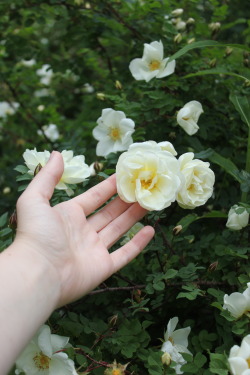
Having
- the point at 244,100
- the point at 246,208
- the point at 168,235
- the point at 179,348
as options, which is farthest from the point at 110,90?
the point at 179,348

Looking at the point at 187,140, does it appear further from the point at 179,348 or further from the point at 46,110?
the point at 46,110

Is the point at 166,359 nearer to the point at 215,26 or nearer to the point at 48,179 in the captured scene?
the point at 48,179

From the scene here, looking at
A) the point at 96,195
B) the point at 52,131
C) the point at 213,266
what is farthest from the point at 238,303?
the point at 52,131

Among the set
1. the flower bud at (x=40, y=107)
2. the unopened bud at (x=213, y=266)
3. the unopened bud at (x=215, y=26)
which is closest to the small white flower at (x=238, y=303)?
the unopened bud at (x=213, y=266)

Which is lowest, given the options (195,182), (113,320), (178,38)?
(113,320)

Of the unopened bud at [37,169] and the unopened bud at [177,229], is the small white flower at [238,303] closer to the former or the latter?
the unopened bud at [177,229]

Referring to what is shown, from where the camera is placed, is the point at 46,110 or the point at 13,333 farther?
the point at 46,110

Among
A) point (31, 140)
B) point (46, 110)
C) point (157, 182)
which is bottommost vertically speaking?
point (31, 140)
